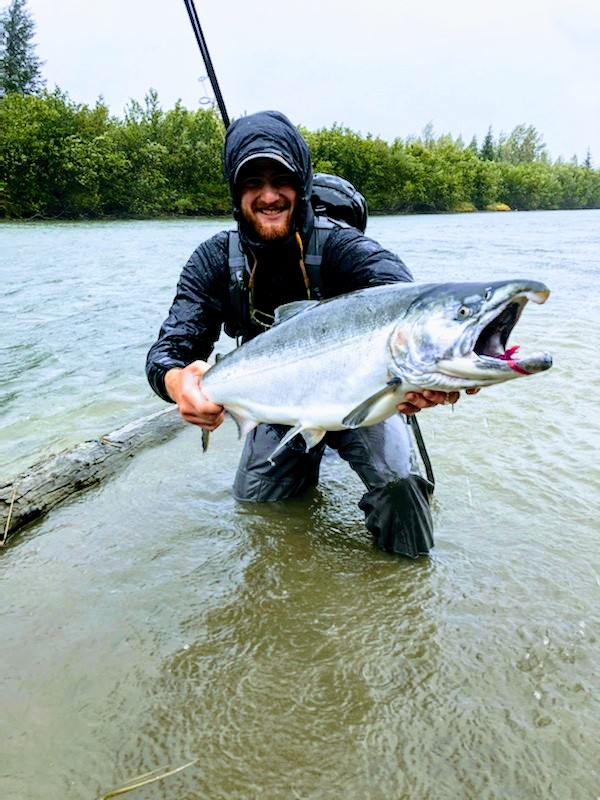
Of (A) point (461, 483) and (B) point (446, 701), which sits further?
(A) point (461, 483)

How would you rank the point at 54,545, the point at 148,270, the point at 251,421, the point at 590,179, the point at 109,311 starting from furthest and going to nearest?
the point at 590,179 → the point at 148,270 → the point at 109,311 → the point at 54,545 → the point at 251,421

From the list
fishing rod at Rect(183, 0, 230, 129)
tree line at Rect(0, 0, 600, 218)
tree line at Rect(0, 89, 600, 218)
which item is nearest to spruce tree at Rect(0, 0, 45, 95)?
tree line at Rect(0, 0, 600, 218)

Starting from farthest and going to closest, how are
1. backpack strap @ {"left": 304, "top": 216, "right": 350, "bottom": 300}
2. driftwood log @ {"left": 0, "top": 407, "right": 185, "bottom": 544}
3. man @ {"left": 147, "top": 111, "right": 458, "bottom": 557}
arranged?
driftwood log @ {"left": 0, "top": 407, "right": 185, "bottom": 544} < backpack strap @ {"left": 304, "top": 216, "right": 350, "bottom": 300} < man @ {"left": 147, "top": 111, "right": 458, "bottom": 557}

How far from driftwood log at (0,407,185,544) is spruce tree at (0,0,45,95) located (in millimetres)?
78449

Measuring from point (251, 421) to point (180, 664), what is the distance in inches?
45.7

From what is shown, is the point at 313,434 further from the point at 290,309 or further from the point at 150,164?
the point at 150,164

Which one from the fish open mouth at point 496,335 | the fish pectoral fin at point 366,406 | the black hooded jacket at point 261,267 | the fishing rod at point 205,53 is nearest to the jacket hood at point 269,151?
the black hooded jacket at point 261,267

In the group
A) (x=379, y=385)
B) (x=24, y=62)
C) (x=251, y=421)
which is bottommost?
(x=251, y=421)

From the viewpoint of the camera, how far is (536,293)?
2098mm

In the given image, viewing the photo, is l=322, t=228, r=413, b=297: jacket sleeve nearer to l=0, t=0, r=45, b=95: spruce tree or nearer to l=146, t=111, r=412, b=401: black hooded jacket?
l=146, t=111, r=412, b=401: black hooded jacket

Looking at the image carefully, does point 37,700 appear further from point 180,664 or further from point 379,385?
point 379,385

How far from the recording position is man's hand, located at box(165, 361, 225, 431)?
10.6ft

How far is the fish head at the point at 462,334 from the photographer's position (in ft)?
7.07

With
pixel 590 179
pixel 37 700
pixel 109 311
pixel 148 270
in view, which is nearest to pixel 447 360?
pixel 37 700
